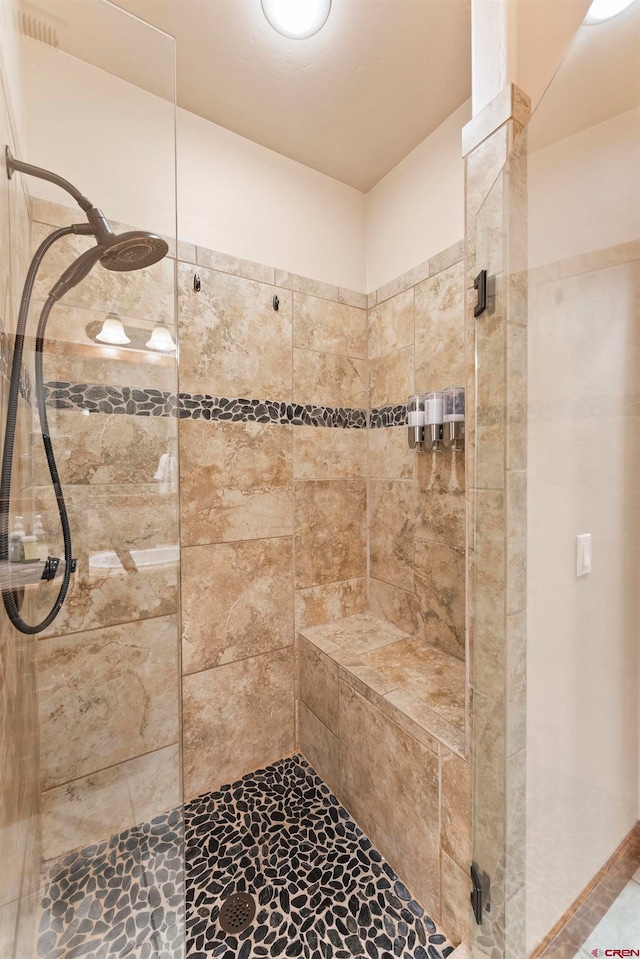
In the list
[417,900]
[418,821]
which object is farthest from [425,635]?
[417,900]

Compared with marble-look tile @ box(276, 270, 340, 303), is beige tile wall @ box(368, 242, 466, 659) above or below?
below

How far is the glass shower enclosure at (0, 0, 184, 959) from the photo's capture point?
3.27ft

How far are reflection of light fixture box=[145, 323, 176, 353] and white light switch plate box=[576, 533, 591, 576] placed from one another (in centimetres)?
123

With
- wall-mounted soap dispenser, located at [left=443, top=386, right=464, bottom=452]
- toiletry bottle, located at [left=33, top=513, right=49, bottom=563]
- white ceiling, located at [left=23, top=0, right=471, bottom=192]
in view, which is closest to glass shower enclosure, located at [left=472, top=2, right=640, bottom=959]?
wall-mounted soap dispenser, located at [left=443, top=386, right=464, bottom=452]

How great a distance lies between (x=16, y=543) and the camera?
0.84 metres

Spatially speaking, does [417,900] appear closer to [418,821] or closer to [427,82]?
[418,821]

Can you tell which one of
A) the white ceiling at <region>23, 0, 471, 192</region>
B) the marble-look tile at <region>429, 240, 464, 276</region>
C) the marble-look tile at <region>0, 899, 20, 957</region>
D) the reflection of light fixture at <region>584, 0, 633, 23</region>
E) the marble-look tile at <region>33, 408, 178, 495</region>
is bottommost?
the marble-look tile at <region>0, 899, 20, 957</region>

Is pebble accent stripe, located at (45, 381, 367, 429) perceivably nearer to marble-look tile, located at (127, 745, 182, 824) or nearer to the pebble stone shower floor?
marble-look tile, located at (127, 745, 182, 824)

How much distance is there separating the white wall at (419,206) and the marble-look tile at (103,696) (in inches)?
71.4

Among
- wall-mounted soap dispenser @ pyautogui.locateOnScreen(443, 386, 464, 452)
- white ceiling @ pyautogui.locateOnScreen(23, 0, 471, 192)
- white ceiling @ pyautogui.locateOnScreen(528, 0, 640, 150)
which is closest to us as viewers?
white ceiling @ pyautogui.locateOnScreen(528, 0, 640, 150)

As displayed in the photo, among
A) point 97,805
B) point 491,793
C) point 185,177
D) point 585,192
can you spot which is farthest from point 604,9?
point 97,805

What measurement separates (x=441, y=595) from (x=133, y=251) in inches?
64.3

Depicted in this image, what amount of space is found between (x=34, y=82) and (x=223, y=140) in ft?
3.09

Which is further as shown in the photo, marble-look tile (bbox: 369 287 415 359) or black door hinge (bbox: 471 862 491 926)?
marble-look tile (bbox: 369 287 415 359)
